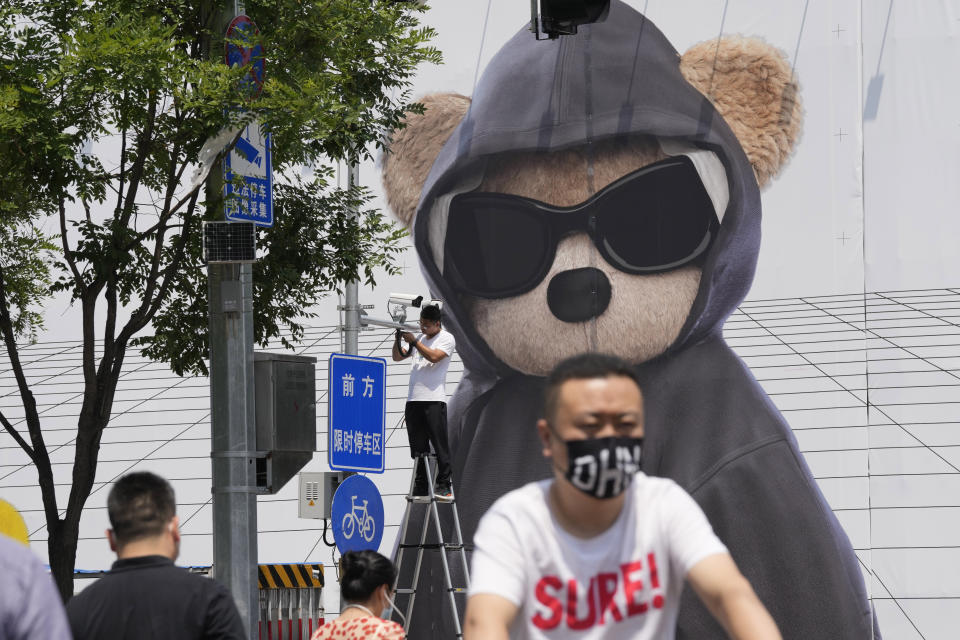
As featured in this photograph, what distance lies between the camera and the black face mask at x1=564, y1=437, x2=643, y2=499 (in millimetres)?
2750

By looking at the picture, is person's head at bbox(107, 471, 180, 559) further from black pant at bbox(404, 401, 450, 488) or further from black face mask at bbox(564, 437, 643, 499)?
black pant at bbox(404, 401, 450, 488)

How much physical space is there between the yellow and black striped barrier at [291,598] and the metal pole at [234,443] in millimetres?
4162

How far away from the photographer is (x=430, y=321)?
35.6 ft

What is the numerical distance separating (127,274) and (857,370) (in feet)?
17.9

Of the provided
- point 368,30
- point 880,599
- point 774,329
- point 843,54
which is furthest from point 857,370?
point 368,30

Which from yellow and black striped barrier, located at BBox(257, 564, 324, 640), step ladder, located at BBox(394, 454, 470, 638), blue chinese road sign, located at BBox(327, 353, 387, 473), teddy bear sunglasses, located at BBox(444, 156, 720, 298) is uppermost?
teddy bear sunglasses, located at BBox(444, 156, 720, 298)

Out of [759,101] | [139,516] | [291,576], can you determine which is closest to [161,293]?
[291,576]

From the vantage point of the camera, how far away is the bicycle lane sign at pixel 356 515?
34.0 feet

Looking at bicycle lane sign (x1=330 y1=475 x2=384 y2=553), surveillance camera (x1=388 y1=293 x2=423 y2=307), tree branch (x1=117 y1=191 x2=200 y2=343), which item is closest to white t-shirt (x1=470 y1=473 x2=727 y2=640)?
tree branch (x1=117 y1=191 x2=200 y2=343)

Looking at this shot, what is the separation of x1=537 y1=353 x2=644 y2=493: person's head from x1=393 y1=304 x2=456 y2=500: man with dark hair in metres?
7.86

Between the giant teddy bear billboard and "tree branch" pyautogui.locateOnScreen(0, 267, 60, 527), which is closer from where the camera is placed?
"tree branch" pyautogui.locateOnScreen(0, 267, 60, 527)

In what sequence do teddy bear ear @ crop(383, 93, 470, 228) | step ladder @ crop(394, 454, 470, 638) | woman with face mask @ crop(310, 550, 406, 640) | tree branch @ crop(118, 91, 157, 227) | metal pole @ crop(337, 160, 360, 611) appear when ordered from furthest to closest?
metal pole @ crop(337, 160, 360, 611), teddy bear ear @ crop(383, 93, 470, 228), step ladder @ crop(394, 454, 470, 638), tree branch @ crop(118, 91, 157, 227), woman with face mask @ crop(310, 550, 406, 640)

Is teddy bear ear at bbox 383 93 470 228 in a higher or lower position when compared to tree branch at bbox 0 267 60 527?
higher

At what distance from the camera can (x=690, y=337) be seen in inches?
415
